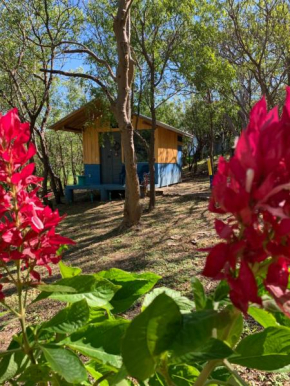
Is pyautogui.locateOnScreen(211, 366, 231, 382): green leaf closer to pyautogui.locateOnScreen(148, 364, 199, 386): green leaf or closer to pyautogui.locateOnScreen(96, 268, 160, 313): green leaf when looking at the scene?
pyautogui.locateOnScreen(148, 364, 199, 386): green leaf

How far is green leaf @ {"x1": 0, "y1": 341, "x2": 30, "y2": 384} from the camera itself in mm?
837

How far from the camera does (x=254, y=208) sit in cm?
45

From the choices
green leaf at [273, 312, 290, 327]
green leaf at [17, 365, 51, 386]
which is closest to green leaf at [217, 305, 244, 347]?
green leaf at [273, 312, 290, 327]

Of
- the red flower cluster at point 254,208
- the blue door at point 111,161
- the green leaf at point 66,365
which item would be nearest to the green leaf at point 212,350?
the red flower cluster at point 254,208

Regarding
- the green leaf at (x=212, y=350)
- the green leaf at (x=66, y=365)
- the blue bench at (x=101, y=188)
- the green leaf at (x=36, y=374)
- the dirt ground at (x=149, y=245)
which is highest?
the green leaf at (x=212, y=350)

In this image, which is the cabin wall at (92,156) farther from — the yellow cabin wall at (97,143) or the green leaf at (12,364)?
the green leaf at (12,364)

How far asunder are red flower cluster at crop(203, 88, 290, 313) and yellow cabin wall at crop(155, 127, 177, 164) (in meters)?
14.2

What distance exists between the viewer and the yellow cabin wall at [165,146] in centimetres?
1477

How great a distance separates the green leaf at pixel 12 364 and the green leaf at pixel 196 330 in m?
0.54

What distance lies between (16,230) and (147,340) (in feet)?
1.52

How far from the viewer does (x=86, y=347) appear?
76 cm

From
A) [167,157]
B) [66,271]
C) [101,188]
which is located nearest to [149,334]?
[66,271]

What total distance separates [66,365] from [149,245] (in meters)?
5.99

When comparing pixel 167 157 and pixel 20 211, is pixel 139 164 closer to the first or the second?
pixel 167 157
